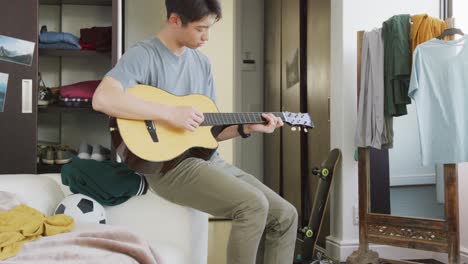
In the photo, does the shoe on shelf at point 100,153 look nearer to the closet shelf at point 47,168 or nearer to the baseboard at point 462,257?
the closet shelf at point 47,168

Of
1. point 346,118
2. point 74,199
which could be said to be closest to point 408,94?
point 346,118

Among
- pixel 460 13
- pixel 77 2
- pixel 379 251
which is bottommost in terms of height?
pixel 379 251

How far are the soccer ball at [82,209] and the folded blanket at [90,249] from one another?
0.48ft

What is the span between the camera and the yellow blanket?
46.8 inches

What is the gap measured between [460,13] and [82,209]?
2.43 meters

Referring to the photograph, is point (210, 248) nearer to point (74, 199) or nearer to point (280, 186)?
point (280, 186)

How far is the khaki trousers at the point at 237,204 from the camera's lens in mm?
1568

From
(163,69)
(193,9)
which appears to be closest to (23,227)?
(163,69)

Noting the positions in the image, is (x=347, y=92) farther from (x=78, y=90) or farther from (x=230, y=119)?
(x=78, y=90)

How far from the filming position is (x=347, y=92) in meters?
3.02

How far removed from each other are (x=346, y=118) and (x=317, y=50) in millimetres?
588

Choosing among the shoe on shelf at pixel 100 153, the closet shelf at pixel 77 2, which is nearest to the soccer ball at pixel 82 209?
the shoe on shelf at pixel 100 153

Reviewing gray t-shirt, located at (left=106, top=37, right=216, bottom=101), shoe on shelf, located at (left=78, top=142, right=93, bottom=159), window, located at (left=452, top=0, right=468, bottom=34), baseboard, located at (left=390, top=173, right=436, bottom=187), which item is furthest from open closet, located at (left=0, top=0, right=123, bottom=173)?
window, located at (left=452, top=0, right=468, bottom=34)

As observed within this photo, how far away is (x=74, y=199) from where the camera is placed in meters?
1.62
